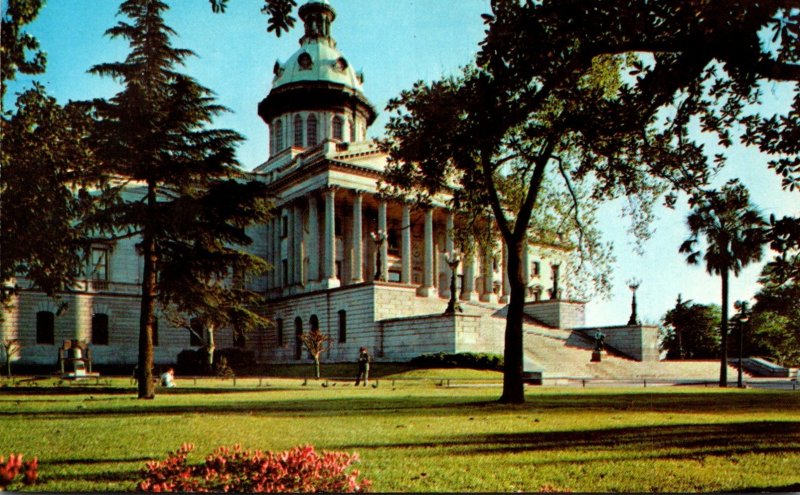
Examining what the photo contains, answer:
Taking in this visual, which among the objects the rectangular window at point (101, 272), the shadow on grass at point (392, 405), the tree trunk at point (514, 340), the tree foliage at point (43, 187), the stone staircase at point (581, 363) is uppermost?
the tree foliage at point (43, 187)

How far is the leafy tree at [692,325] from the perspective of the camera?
12.1 metres

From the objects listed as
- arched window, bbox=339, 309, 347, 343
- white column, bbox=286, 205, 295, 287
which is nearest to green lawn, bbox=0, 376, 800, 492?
arched window, bbox=339, 309, 347, 343

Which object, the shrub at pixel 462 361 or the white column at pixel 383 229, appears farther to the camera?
the white column at pixel 383 229

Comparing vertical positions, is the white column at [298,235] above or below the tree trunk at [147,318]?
above

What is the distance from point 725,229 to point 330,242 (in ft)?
91.5

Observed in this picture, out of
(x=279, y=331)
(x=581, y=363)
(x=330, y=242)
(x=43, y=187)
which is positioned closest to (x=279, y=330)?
(x=279, y=331)

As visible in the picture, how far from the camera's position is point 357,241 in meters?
36.3

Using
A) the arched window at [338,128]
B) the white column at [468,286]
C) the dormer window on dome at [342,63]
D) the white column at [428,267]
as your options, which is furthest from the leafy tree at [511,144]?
the white column at [468,286]

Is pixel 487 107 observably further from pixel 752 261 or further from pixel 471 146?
pixel 752 261

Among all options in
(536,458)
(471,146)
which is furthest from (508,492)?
(471,146)

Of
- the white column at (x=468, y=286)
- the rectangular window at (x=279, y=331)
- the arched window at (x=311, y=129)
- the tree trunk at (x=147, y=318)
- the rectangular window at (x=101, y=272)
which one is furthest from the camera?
the white column at (x=468, y=286)

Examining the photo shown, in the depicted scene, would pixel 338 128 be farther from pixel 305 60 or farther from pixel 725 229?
Result: pixel 725 229

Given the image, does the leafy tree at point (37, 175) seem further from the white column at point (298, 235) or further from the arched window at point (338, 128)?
the white column at point (298, 235)

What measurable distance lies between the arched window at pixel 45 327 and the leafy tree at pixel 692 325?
10756mm
